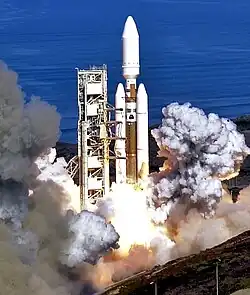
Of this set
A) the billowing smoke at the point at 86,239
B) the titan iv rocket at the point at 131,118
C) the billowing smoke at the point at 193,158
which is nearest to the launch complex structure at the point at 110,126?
the titan iv rocket at the point at 131,118

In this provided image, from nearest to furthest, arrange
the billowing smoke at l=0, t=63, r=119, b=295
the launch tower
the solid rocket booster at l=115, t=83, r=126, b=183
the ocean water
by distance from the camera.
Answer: the billowing smoke at l=0, t=63, r=119, b=295 → the launch tower → the solid rocket booster at l=115, t=83, r=126, b=183 → the ocean water

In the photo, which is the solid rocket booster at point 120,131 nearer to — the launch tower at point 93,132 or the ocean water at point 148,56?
the launch tower at point 93,132

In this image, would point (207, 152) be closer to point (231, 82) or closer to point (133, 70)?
point (133, 70)

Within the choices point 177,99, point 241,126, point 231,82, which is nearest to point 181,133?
point 241,126

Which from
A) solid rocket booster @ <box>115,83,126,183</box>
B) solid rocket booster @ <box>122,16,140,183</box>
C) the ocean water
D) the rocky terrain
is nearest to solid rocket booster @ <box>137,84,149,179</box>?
solid rocket booster @ <box>122,16,140,183</box>

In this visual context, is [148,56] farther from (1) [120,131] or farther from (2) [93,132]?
(2) [93,132]

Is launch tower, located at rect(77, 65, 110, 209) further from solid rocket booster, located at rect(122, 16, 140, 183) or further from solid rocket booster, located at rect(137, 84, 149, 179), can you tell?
solid rocket booster, located at rect(137, 84, 149, 179)

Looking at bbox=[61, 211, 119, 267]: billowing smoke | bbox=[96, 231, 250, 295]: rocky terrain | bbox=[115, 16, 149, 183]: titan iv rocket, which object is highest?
bbox=[115, 16, 149, 183]: titan iv rocket
